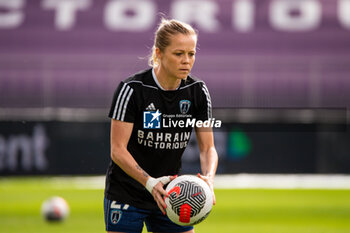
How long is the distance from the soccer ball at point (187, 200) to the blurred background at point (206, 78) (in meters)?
5.09

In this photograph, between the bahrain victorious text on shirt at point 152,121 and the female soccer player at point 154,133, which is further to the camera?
the bahrain victorious text on shirt at point 152,121

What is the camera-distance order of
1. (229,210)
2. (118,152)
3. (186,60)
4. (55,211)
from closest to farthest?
(186,60), (118,152), (55,211), (229,210)

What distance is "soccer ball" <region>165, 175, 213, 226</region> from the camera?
448 cm

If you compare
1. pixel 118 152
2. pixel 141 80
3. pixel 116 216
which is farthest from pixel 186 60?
pixel 116 216

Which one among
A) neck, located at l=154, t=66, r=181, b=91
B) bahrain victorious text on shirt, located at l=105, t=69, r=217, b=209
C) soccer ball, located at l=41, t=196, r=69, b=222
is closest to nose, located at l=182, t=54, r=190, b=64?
neck, located at l=154, t=66, r=181, b=91

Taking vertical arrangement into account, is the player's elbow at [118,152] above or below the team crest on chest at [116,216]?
above

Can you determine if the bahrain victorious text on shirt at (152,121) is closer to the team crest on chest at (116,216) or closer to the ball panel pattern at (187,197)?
the team crest on chest at (116,216)

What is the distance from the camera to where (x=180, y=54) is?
14.8 feet

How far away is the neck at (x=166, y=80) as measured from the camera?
15.7 feet

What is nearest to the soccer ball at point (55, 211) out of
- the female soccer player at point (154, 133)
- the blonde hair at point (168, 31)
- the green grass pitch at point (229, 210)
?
the green grass pitch at point (229, 210)

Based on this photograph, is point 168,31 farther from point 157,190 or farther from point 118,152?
point 157,190

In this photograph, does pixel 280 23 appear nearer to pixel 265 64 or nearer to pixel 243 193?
pixel 265 64

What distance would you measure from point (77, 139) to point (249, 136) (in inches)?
177

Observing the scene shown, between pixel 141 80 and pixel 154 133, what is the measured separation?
0.41 meters
